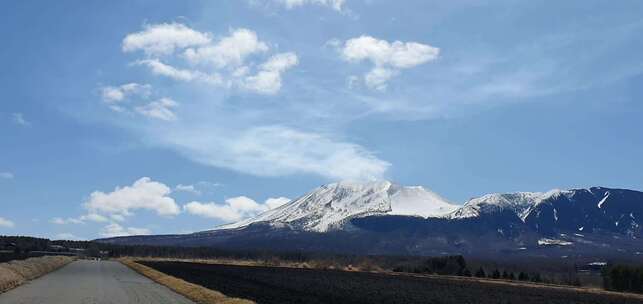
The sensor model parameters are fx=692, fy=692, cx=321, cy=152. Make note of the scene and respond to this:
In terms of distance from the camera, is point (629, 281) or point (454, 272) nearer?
point (629, 281)

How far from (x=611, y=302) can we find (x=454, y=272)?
8451 cm

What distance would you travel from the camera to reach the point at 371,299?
5212 centimetres

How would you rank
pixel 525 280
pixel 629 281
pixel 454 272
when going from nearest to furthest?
pixel 629 281 < pixel 525 280 < pixel 454 272

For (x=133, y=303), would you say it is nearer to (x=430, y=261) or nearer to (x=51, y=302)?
(x=51, y=302)

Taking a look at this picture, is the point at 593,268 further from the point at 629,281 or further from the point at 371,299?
the point at 371,299

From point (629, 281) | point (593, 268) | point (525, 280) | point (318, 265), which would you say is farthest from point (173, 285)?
point (593, 268)

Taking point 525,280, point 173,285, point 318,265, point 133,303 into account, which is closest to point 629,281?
point 525,280

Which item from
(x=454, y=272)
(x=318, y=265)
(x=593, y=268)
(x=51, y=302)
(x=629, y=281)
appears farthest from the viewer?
(x=593, y=268)

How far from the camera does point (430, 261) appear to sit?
15425 centimetres

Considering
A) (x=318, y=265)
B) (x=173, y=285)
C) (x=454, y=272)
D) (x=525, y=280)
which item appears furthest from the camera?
(x=318, y=265)

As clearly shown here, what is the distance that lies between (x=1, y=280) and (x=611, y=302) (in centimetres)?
5189

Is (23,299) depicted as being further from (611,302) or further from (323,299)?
(611,302)

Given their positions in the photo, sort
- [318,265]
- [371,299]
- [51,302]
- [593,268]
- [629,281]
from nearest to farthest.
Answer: [51,302], [371,299], [629,281], [318,265], [593,268]

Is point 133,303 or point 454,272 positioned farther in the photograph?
point 454,272
